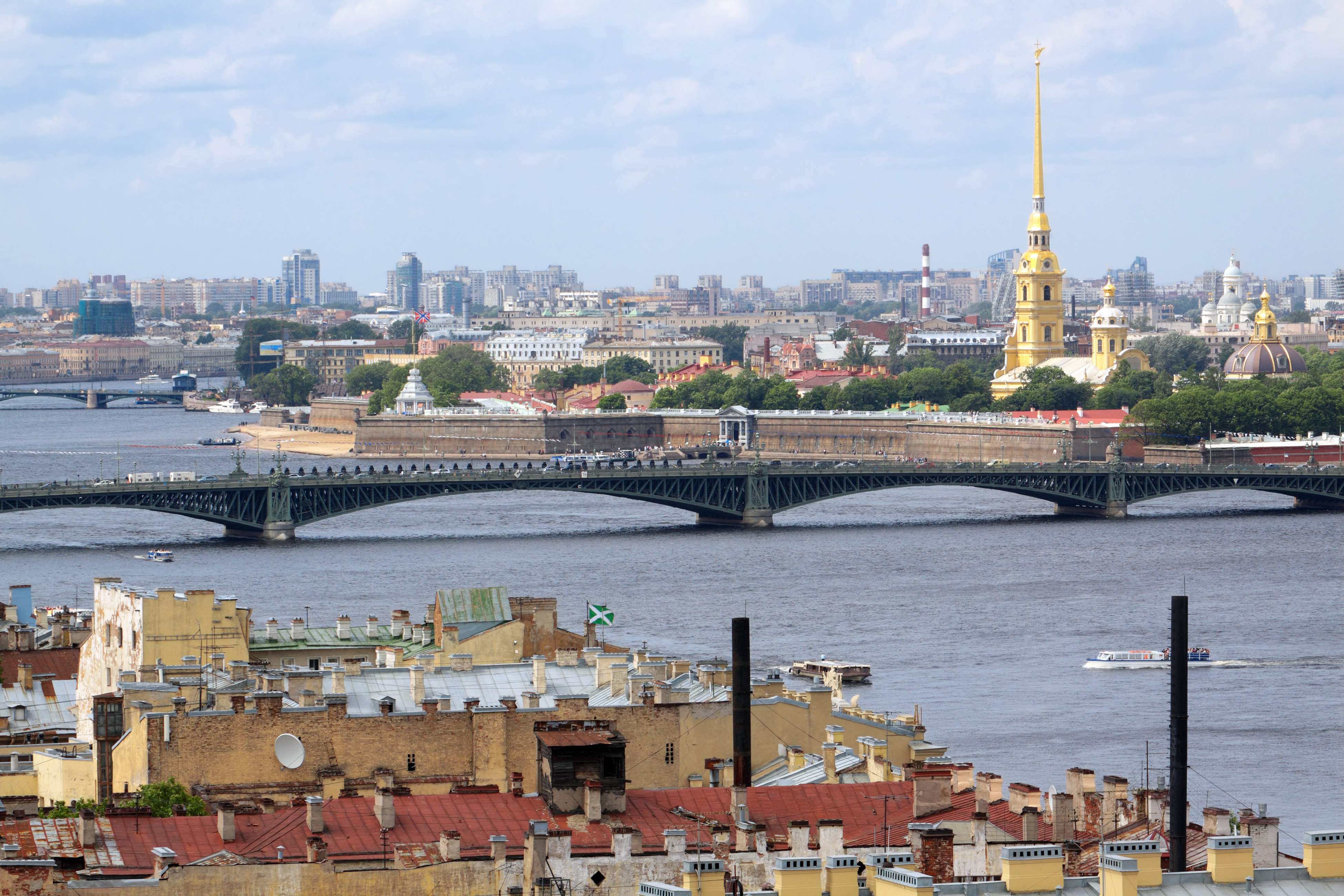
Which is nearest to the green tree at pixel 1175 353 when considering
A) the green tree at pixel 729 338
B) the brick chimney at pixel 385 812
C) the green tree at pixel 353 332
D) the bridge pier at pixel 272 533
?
the green tree at pixel 729 338

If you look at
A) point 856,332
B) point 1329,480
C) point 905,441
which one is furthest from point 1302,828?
point 856,332

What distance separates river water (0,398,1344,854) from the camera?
3123 cm

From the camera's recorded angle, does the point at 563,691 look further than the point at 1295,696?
No

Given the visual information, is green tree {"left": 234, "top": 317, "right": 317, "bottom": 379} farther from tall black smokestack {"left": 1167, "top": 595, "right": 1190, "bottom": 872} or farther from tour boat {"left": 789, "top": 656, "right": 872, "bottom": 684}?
tall black smokestack {"left": 1167, "top": 595, "right": 1190, "bottom": 872}

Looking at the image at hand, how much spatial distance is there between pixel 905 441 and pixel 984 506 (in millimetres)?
28814

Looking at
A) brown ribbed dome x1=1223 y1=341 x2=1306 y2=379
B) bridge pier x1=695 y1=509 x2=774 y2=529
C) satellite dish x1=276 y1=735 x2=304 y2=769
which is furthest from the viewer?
brown ribbed dome x1=1223 y1=341 x2=1306 y2=379

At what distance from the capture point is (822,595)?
48.1 meters

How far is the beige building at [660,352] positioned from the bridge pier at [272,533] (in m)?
93.1

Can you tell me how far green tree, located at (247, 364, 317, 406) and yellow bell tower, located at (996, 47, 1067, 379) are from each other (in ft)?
152

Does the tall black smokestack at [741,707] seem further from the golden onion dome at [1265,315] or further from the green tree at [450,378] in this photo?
the green tree at [450,378]

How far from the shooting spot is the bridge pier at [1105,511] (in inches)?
2657

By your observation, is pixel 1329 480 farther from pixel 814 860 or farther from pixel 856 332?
pixel 856 332

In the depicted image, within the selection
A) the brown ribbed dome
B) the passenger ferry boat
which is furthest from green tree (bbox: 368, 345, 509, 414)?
the passenger ferry boat

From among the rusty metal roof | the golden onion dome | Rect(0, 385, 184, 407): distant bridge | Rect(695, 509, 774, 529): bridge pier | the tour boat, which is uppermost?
the golden onion dome
